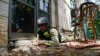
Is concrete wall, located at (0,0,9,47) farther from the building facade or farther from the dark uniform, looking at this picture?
the dark uniform

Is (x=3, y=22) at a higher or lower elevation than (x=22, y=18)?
lower

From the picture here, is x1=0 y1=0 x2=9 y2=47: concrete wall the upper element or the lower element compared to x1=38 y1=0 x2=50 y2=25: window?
lower

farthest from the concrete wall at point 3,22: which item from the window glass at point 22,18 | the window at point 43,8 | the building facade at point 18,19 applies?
the window at point 43,8

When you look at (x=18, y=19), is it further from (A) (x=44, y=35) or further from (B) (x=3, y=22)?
(B) (x=3, y=22)

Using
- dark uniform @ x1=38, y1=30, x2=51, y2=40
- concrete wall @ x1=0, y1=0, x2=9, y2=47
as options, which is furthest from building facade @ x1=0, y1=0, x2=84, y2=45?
dark uniform @ x1=38, y1=30, x2=51, y2=40

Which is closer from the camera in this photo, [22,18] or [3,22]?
[3,22]

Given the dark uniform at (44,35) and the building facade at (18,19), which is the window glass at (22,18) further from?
the dark uniform at (44,35)

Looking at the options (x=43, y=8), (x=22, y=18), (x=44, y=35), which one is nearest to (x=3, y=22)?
(x=22, y=18)

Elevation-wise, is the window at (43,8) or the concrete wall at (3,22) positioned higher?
the window at (43,8)

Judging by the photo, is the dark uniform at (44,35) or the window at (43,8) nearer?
the dark uniform at (44,35)

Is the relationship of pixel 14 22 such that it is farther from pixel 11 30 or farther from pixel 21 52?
pixel 21 52

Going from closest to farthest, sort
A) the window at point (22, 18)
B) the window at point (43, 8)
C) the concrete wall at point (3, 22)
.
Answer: the concrete wall at point (3, 22)
the window at point (22, 18)
the window at point (43, 8)

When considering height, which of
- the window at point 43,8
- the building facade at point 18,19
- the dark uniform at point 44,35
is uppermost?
the window at point 43,8

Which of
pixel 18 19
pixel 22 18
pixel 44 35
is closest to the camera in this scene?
pixel 18 19
